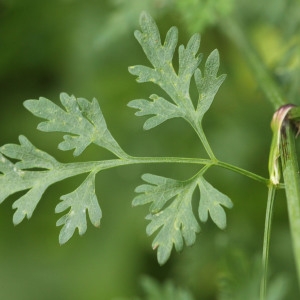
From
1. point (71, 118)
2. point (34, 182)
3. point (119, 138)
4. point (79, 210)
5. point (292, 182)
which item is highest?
point (119, 138)

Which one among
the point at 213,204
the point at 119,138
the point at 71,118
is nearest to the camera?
the point at 213,204

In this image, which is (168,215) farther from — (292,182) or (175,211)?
(292,182)

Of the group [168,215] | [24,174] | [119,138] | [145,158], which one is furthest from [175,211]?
[119,138]

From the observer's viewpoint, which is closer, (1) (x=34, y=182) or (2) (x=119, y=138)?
(1) (x=34, y=182)

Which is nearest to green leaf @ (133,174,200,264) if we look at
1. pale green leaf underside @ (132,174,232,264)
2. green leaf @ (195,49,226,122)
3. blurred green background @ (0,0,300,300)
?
pale green leaf underside @ (132,174,232,264)

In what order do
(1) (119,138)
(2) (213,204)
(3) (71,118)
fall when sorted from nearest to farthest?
1. (2) (213,204)
2. (3) (71,118)
3. (1) (119,138)

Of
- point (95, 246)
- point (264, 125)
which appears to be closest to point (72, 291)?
point (95, 246)
